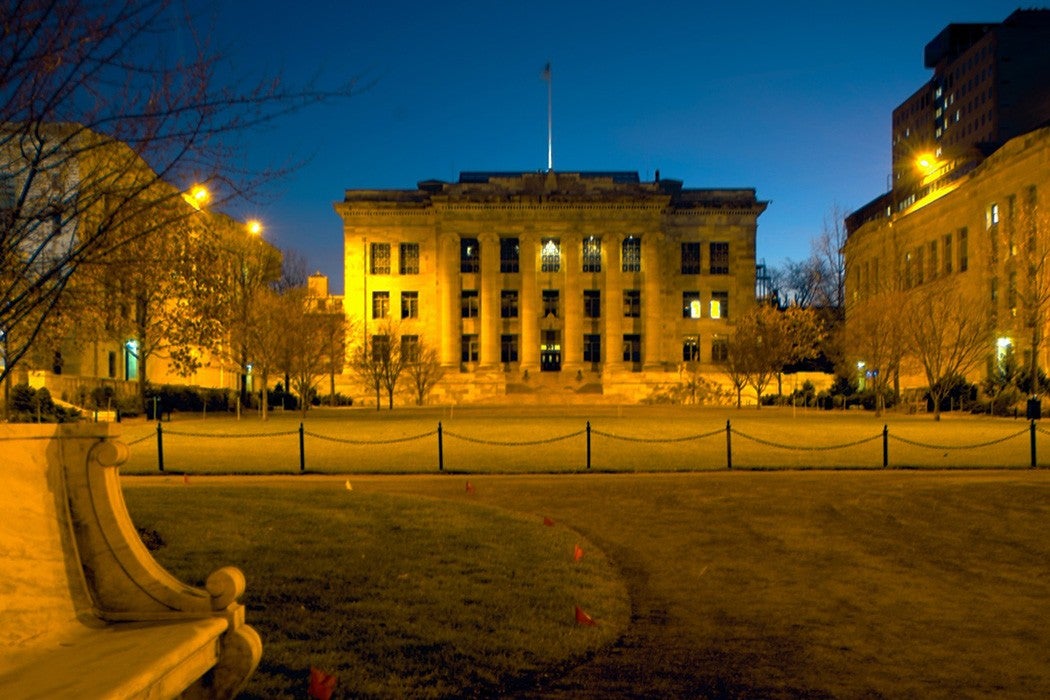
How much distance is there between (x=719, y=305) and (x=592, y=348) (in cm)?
1303

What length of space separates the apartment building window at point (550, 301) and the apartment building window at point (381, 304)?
1482 centimetres

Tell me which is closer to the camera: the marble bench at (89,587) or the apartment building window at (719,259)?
the marble bench at (89,587)

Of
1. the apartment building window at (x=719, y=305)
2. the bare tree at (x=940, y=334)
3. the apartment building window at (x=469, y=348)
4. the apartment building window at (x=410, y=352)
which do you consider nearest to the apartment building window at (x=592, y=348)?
the apartment building window at (x=469, y=348)

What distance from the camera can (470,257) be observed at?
3162 inches

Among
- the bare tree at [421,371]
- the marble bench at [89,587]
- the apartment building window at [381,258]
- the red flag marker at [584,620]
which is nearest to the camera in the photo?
the marble bench at [89,587]

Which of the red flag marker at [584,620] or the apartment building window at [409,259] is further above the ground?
the apartment building window at [409,259]

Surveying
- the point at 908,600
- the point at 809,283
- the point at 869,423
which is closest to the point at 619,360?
the point at 809,283

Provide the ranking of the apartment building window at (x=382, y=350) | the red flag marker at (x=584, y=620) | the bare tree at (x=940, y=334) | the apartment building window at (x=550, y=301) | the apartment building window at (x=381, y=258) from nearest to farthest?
the red flag marker at (x=584, y=620), the bare tree at (x=940, y=334), the apartment building window at (x=382, y=350), the apartment building window at (x=550, y=301), the apartment building window at (x=381, y=258)

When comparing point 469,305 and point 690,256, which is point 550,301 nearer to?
point 469,305

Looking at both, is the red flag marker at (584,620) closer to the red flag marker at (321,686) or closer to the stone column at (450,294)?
the red flag marker at (321,686)

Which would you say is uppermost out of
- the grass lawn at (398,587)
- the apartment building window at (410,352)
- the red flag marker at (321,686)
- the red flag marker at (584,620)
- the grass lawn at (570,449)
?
the apartment building window at (410,352)

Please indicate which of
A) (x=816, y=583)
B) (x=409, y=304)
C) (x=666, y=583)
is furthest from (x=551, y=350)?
(x=816, y=583)

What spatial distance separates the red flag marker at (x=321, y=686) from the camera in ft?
16.7

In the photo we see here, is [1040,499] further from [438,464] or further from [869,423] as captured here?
[869,423]
